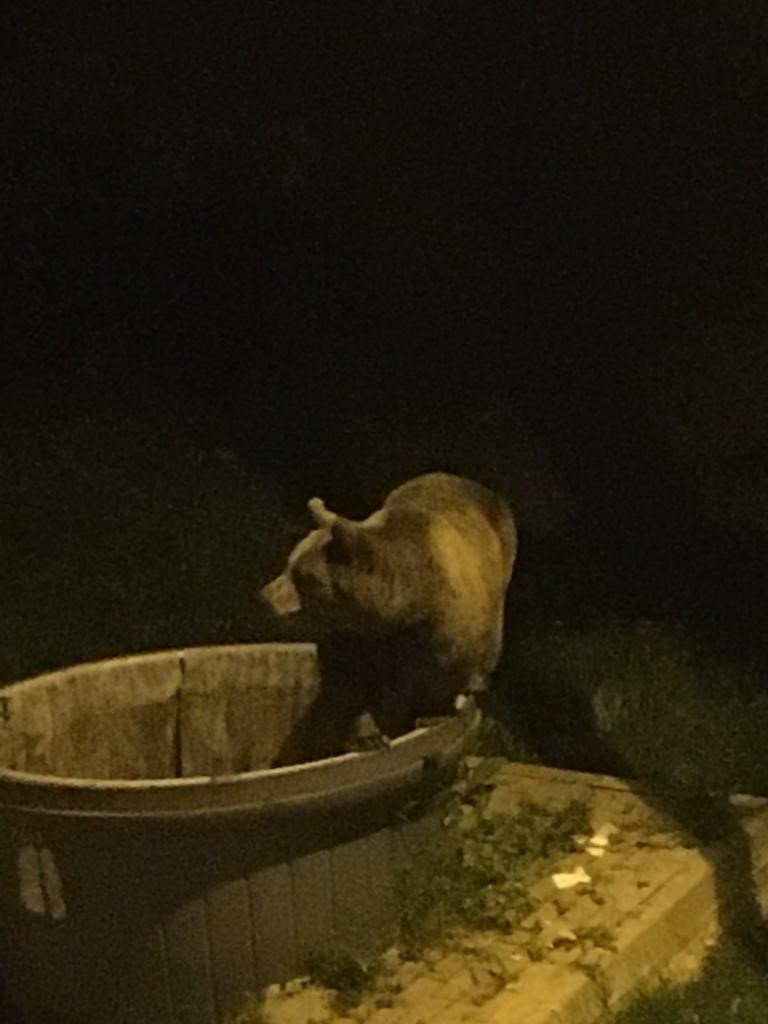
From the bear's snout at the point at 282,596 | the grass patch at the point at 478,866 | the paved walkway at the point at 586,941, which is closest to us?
the bear's snout at the point at 282,596

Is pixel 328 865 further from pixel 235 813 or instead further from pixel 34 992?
pixel 34 992

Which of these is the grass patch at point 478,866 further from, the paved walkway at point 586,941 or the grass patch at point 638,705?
the grass patch at point 638,705

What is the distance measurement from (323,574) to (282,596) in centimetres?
6

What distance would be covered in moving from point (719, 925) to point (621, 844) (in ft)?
0.68

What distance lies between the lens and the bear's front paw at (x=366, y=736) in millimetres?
2799

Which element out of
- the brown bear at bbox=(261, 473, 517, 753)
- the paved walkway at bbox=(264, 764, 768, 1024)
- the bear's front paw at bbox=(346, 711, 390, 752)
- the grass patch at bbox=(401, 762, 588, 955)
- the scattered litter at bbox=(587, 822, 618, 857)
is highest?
the brown bear at bbox=(261, 473, 517, 753)

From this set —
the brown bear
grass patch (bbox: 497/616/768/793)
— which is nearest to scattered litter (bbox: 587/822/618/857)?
grass patch (bbox: 497/616/768/793)

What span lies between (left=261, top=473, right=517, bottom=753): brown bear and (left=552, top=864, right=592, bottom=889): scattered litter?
357 millimetres

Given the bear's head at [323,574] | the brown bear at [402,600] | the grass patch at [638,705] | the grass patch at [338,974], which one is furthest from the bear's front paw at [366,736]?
the grass patch at [638,705]

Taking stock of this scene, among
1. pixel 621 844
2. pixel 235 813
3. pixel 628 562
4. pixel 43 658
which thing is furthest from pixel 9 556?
pixel 235 813

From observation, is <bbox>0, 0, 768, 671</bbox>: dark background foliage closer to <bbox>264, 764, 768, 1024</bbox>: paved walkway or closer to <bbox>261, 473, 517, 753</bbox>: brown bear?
<bbox>264, 764, 768, 1024</bbox>: paved walkway

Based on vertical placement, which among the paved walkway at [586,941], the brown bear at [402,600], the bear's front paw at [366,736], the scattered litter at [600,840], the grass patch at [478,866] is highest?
the brown bear at [402,600]

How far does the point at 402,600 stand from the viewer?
2861mm

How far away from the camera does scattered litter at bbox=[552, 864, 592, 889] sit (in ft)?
10.6
